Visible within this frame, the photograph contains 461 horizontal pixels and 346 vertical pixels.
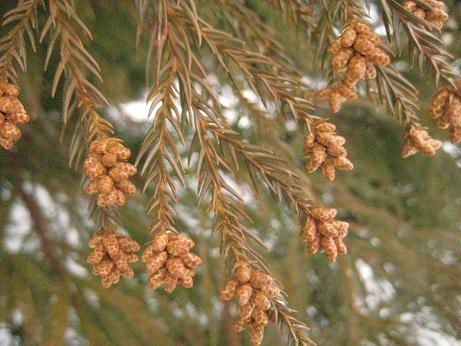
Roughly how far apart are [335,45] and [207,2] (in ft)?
0.93

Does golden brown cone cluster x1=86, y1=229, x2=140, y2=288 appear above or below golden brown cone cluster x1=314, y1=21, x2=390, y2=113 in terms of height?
below

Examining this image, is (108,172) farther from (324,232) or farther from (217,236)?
(217,236)

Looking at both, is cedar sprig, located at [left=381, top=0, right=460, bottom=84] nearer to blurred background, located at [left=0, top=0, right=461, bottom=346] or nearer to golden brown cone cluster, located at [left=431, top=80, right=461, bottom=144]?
golden brown cone cluster, located at [left=431, top=80, right=461, bottom=144]

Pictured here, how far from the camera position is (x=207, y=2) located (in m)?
0.66

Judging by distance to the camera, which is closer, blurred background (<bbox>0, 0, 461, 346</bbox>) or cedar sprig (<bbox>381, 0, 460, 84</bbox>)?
cedar sprig (<bbox>381, 0, 460, 84</bbox>)

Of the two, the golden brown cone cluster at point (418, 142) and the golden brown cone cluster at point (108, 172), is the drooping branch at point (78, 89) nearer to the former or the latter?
the golden brown cone cluster at point (108, 172)

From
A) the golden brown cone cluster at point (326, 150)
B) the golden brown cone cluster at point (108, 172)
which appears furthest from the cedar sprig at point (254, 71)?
the golden brown cone cluster at point (108, 172)

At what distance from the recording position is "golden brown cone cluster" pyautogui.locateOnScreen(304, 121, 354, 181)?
0.45 metres

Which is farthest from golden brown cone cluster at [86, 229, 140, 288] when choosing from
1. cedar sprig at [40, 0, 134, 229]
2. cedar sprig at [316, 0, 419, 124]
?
cedar sprig at [316, 0, 419, 124]

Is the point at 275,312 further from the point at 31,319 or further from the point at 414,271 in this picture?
the point at 414,271

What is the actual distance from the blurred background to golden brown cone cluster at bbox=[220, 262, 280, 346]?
339mm

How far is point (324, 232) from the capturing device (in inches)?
17.1

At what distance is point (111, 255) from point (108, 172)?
0.22 ft

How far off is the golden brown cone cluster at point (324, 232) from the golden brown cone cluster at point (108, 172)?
0.15 metres
